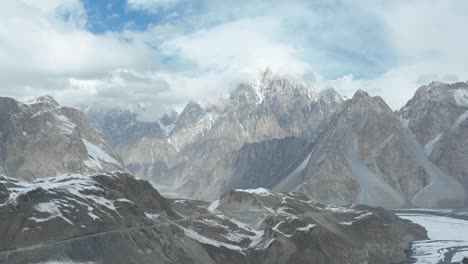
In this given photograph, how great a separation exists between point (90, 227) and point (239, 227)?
60.6 metres

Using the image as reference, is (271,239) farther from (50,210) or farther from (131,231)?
(50,210)

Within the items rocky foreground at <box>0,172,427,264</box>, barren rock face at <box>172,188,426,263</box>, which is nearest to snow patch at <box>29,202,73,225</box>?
rocky foreground at <box>0,172,427,264</box>

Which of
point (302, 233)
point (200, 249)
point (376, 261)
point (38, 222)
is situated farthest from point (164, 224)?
point (376, 261)

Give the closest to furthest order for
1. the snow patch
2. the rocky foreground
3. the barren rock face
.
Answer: the rocky foreground
the snow patch
the barren rock face

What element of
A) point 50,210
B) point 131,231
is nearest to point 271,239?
point 131,231

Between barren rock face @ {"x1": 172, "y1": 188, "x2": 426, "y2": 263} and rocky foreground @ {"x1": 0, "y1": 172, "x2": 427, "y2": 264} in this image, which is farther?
barren rock face @ {"x1": 172, "y1": 188, "x2": 426, "y2": 263}

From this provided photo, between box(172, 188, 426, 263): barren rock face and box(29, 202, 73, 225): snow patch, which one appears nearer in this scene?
box(29, 202, 73, 225): snow patch

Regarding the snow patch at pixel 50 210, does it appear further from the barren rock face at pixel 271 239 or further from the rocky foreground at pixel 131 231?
the barren rock face at pixel 271 239

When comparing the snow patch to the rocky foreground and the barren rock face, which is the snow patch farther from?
the barren rock face

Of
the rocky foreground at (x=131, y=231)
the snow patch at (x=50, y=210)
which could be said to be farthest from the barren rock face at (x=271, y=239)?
the snow patch at (x=50, y=210)

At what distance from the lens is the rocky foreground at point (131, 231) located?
410ft

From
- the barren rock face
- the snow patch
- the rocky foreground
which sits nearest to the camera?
the rocky foreground

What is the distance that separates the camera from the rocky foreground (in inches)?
4918

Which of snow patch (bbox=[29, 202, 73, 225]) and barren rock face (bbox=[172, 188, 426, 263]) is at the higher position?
snow patch (bbox=[29, 202, 73, 225])
